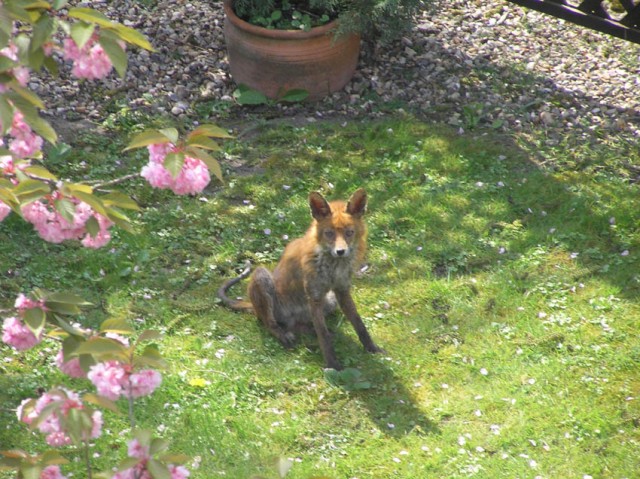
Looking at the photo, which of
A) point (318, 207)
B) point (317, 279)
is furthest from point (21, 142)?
point (317, 279)

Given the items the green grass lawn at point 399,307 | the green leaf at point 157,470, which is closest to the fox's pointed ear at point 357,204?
the green grass lawn at point 399,307

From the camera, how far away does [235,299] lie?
689 cm

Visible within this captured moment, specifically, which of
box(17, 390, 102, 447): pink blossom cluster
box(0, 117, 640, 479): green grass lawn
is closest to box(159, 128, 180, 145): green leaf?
box(17, 390, 102, 447): pink blossom cluster

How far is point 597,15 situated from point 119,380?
752 cm

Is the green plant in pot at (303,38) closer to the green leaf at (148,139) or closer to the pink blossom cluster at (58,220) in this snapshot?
the pink blossom cluster at (58,220)

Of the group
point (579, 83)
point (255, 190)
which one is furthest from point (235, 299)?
point (579, 83)

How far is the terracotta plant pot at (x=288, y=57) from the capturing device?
8883mm

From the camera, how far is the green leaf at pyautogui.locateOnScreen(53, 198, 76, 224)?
3018 mm

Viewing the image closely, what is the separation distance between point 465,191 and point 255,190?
1910 millimetres

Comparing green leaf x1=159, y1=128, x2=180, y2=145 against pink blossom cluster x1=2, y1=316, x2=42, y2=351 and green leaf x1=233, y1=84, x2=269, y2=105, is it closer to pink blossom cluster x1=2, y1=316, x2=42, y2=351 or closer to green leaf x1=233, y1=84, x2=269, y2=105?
pink blossom cluster x1=2, y1=316, x2=42, y2=351

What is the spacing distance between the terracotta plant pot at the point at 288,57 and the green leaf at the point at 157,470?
6569 mm

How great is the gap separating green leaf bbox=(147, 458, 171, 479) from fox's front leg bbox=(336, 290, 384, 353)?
3.60 m

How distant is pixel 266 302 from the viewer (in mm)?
6449

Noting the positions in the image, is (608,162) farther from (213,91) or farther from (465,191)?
(213,91)
